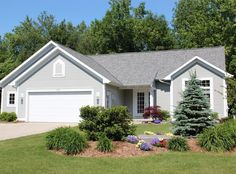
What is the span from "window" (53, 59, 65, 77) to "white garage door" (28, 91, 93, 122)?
4.71 ft

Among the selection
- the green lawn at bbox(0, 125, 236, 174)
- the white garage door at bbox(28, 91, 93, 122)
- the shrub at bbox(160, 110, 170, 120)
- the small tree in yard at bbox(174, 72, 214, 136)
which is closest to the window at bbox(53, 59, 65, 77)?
the white garage door at bbox(28, 91, 93, 122)

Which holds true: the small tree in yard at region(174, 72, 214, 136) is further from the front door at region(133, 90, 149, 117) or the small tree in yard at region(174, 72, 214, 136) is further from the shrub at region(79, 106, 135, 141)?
the front door at region(133, 90, 149, 117)

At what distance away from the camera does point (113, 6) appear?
50375mm

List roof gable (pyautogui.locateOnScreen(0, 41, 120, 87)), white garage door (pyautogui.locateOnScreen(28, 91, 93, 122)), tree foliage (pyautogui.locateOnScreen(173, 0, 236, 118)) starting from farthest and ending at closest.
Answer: tree foliage (pyautogui.locateOnScreen(173, 0, 236, 118)) < white garage door (pyautogui.locateOnScreen(28, 91, 93, 122)) < roof gable (pyautogui.locateOnScreen(0, 41, 120, 87))

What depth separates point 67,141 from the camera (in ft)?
34.8

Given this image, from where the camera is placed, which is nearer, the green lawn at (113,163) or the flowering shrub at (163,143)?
the green lawn at (113,163)

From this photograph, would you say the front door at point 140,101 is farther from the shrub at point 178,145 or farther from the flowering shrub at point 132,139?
the shrub at point 178,145

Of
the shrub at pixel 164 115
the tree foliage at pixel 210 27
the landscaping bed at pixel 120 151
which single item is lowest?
the landscaping bed at pixel 120 151

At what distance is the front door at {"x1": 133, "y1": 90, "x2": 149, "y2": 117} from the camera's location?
90.8 ft

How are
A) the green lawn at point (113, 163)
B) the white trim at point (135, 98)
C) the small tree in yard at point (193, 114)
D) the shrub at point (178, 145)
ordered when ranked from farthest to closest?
1. the white trim at point (135, 98)
2. the small tree in yard at point (193, 114)
3. the shrub at point (178, 145)
4. the green lawn at point (113, 163)

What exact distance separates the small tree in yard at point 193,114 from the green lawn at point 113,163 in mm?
2374

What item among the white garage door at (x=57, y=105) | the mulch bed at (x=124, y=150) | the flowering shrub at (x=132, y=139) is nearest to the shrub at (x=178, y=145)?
the mulch bed at (x=124, y=150)

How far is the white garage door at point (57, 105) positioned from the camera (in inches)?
1001

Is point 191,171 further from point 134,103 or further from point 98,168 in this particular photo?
point 134,103
